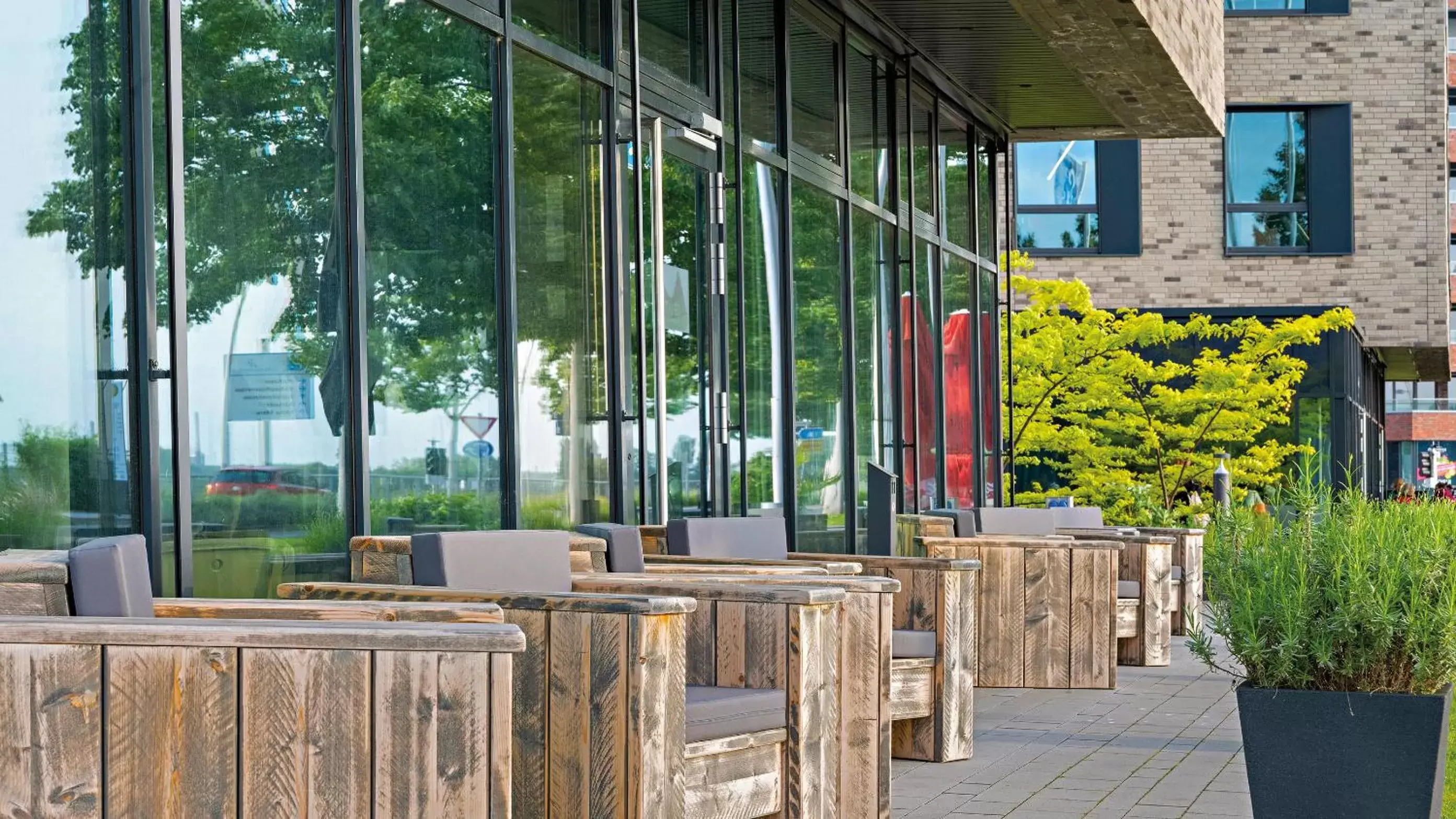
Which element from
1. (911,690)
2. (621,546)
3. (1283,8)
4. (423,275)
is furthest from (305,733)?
(1283,8)

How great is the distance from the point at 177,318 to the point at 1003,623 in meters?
5.40

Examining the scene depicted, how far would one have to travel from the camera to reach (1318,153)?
24328mm

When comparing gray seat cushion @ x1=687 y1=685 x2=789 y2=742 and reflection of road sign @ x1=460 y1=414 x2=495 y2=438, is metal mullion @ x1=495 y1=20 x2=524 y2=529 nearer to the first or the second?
reflection of road sign @ x1=460 y1=414 x2=495 y2=438

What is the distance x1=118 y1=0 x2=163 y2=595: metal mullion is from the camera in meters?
4.64

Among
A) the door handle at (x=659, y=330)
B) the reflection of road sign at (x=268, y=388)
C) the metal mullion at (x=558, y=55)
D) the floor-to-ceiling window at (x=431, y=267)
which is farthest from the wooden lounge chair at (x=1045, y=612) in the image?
the reflection of road sign at (x=268, y=388)

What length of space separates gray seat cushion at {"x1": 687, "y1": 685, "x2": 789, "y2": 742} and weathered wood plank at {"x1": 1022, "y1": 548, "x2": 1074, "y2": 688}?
182 inches

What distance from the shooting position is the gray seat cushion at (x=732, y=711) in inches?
170

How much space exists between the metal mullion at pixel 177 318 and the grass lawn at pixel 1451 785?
3467mm

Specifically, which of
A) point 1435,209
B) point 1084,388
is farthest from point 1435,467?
point 1084,388

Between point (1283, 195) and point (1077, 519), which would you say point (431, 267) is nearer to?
point (1077, 519)

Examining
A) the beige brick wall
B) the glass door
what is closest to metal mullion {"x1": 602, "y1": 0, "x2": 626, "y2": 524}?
the glass door

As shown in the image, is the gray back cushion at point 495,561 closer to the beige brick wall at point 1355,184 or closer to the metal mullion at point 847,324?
the metal mullion at point 847,324

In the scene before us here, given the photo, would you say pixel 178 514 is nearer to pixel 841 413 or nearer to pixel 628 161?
pixel 628 161

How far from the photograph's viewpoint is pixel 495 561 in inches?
197
